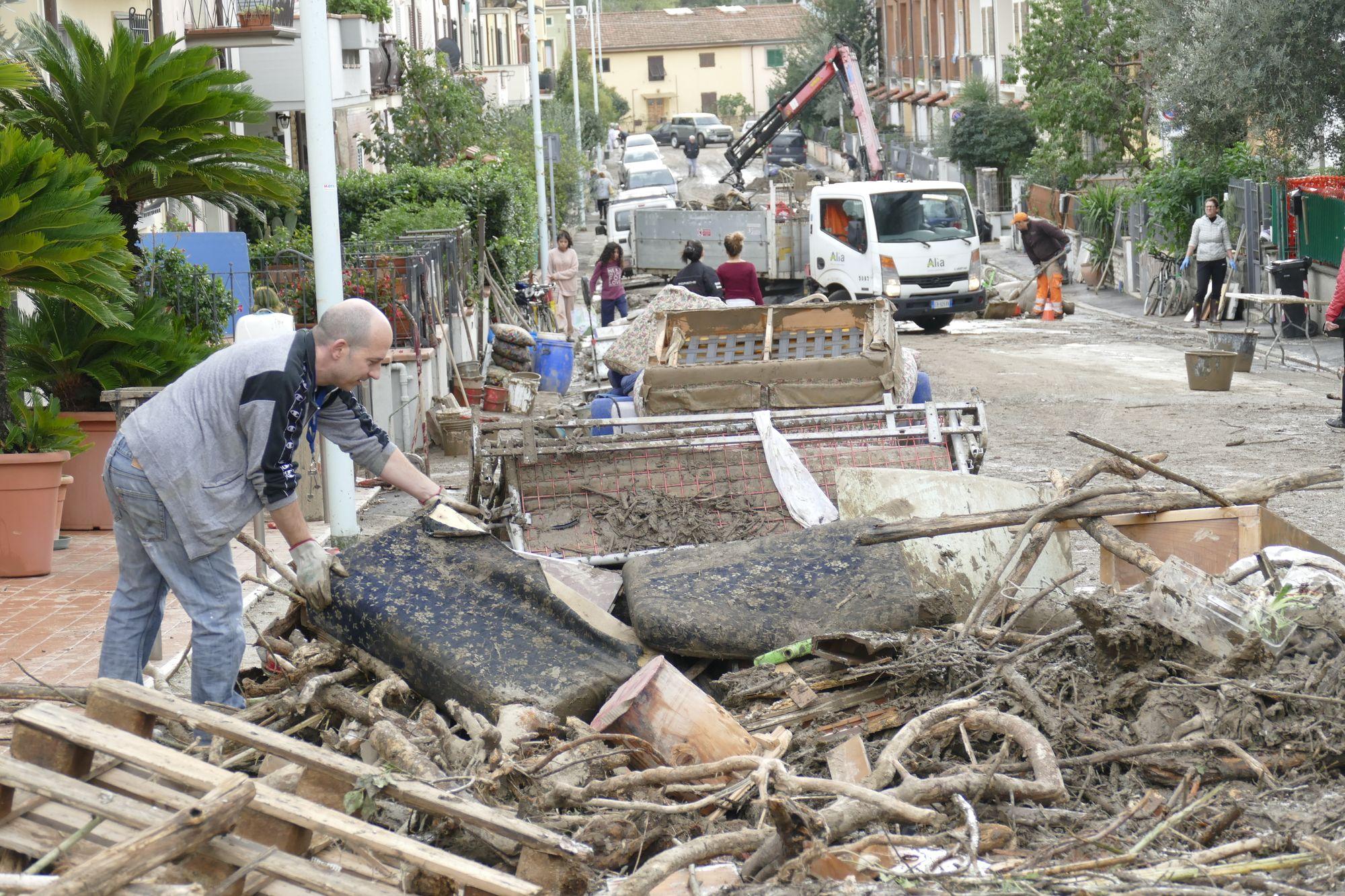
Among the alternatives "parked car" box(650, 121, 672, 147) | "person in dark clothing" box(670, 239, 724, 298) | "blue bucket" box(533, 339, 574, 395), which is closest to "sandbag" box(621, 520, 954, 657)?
"person in dark clothing" box(670, 239, 724, 298)

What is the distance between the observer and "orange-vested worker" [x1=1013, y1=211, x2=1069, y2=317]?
2178 cm

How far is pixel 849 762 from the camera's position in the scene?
455 centimetres

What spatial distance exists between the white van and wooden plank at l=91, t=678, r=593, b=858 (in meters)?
20.7

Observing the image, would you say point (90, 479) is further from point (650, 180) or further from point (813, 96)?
point (650, 180)

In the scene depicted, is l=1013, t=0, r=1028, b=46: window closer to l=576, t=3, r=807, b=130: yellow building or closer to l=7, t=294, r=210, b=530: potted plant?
l=7, t=294, r=210, b=530: potted plant

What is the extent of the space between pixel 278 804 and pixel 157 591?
1566 millimetres

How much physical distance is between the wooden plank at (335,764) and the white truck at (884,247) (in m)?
16.0

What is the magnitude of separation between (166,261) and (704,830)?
759cm

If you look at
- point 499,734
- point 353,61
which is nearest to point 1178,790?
point 499,734

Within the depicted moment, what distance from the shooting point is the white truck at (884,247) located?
20.2 meters

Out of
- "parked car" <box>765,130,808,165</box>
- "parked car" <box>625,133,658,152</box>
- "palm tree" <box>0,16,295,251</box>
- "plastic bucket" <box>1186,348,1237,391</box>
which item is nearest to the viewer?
"palm tree" <box>0,16,295,251</box>

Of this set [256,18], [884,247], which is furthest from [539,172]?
[256,18]

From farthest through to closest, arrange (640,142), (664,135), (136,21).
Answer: (664,135) < (640,142) < (136,21)

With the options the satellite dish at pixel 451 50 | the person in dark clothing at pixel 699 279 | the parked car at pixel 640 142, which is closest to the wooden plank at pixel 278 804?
the person in dark clothing at pixel 699 279
